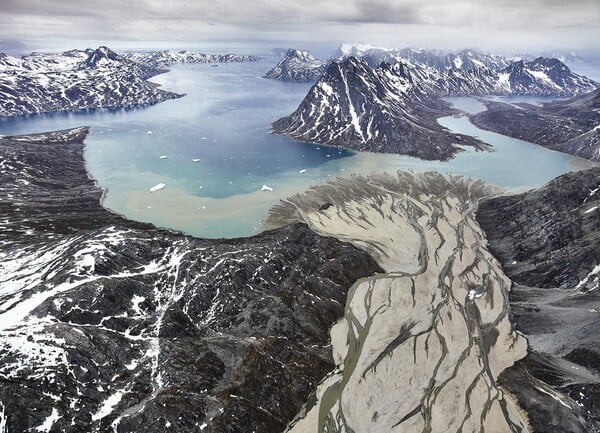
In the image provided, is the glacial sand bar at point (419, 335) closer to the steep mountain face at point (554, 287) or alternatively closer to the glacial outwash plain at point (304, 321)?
the glacial outwash plain at point (304, 321)

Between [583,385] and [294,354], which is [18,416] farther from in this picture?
[583,385]

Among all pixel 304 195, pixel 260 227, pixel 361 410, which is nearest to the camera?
pixel 361 410

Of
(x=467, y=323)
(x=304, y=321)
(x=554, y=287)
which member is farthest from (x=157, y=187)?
(x=554, y=287)

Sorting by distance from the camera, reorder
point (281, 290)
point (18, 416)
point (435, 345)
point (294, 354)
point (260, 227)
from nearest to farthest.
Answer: point (18, 416) → point (294, 354) → point (435, 345) → point (281, 290) → point (260, 227)

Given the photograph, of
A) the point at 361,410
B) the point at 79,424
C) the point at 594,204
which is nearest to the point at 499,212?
the point at 594,204

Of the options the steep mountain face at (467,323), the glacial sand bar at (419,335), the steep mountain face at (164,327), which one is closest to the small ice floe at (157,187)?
the steep mountain face at (164,327)
